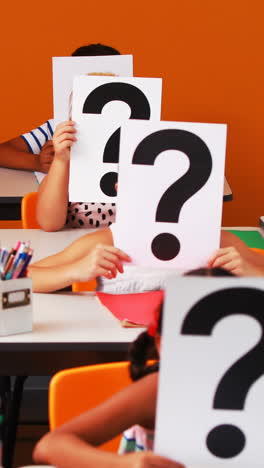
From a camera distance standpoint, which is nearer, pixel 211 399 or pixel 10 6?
pixel 211 399

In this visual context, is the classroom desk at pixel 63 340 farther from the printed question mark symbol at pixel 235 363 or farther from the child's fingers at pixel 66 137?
the printed question mark symbol at pixel 235 363

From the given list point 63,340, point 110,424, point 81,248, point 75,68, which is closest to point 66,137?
point 81,248

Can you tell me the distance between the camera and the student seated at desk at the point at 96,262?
79.0 inches

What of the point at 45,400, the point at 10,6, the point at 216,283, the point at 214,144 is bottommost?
the point at 45,400

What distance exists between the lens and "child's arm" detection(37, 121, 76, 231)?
2701 millimetres

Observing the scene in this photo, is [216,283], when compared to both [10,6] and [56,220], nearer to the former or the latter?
[56,220]

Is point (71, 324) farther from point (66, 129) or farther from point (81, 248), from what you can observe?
point (66, 129)

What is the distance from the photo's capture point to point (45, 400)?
3.25m

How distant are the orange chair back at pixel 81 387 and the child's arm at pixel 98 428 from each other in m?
0.28

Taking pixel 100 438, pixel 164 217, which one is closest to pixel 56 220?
pixel 164 217

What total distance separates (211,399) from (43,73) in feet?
11.9

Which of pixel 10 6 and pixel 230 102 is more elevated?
pixel 10 6

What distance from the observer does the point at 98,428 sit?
1.41m

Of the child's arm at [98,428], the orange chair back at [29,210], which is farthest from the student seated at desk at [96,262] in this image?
the orange chair back at [29,210]
